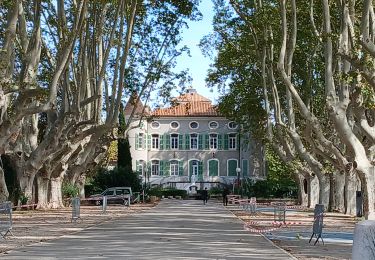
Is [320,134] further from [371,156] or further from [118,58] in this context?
[118,58]

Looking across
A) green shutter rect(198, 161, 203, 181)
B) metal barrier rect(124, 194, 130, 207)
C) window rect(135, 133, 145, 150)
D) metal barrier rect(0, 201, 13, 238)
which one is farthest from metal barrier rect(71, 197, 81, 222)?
green shutter rect(198, 161, 203, 181)

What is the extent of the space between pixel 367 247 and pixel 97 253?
7.22 m

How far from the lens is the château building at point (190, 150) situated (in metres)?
81.8

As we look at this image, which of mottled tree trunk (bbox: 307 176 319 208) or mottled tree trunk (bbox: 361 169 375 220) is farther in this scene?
mottled tree trunk (bbox: 307 176 319 208)

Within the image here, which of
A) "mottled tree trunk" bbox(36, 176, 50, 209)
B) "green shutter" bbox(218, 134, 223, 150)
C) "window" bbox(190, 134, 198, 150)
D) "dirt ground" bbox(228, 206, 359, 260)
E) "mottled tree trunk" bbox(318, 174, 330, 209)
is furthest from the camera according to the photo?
"window" bbox(190, 134, 198, 150)

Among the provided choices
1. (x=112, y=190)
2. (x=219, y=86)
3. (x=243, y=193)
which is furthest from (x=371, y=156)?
(x=243, y=193)

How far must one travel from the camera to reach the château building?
81.8 metres

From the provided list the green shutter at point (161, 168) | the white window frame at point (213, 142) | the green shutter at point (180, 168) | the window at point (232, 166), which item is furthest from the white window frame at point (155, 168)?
the window at point (232, 166)

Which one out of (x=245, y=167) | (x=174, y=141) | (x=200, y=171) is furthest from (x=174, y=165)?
(x=245, y=167)

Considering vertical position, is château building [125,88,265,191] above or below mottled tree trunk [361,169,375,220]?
above

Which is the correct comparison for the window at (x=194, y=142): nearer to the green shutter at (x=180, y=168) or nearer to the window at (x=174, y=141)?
the window at (x=174, y=141)

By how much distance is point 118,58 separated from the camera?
31000mm

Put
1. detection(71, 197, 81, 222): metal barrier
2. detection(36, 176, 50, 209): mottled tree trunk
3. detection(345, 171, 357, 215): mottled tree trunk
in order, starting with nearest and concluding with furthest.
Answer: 1. detection(71, 197, 81, 222): metal barrier
2. detection(345, 171, 357, 215): mottled tree trunk
3. detection(36, 176, 50, 209): mottled tree trunk

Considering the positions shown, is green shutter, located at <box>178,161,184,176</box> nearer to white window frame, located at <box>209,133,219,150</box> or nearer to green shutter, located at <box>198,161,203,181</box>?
green shutter, located at <box>198,161,203,181</box>
